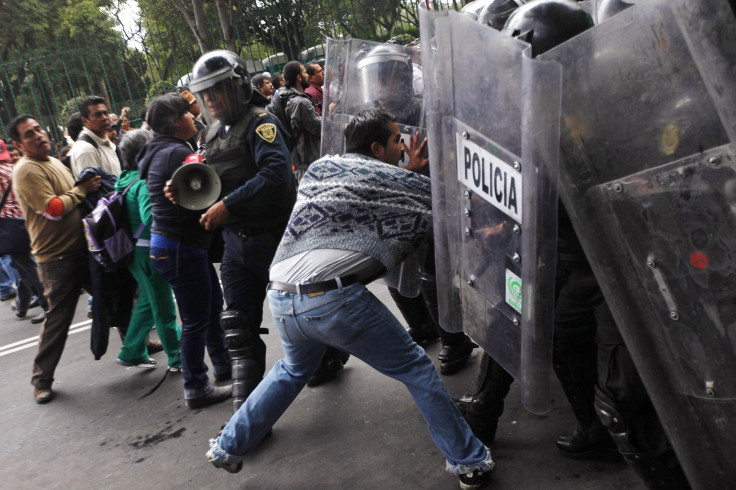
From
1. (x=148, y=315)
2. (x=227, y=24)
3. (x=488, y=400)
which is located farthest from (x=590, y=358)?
(x=227, y=24)

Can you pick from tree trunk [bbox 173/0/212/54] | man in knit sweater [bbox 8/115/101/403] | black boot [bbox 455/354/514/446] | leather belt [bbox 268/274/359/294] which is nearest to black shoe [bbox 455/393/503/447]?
black boot [bbox 455/354/514/446]

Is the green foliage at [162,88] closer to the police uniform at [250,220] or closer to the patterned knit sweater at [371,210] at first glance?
the police uniform at [250,220]

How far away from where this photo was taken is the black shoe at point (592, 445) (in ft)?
8.52

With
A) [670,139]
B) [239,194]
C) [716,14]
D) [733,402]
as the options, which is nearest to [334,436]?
[239,194]

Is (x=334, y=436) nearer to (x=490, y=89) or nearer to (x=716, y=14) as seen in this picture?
(x=490, y=89)

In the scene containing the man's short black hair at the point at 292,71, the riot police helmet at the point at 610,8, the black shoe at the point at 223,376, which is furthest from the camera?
the man's short black hair at the point at 292,71

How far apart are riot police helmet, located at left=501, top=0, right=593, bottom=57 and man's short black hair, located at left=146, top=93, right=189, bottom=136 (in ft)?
7.61

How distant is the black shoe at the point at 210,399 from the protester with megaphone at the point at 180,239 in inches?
0.5

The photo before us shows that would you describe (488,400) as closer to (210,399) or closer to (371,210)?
(371,210)

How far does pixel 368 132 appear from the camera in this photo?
2.50 metres

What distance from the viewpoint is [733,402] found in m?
1.52

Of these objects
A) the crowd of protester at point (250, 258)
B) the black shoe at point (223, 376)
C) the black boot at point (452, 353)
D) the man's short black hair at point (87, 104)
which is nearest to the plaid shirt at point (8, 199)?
the crowd of protester at point (250, 258)

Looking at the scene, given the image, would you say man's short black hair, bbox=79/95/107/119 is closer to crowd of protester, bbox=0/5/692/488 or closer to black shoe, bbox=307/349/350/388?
crowd of protester, bbox=0/5/692/488

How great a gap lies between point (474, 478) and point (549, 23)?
170 centimetres
